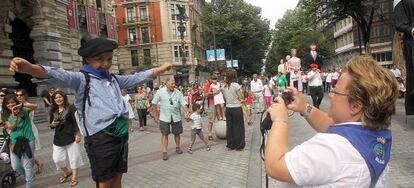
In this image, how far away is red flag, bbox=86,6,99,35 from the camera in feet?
94.4

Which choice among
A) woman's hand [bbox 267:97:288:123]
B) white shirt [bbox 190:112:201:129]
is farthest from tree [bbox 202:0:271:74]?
woman's hand [bbox 267:97:288:123]

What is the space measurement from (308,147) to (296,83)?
10453 mm

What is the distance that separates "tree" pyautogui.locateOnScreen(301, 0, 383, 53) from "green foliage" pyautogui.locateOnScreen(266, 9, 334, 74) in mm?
16722

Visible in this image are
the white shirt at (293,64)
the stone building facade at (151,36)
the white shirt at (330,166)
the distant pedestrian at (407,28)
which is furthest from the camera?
the stone building facade at (151,36)

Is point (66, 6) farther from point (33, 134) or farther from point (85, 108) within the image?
point (85, 108)

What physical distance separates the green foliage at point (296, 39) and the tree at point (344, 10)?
16722mm

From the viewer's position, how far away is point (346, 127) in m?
1.96

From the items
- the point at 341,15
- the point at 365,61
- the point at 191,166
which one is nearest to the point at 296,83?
the point at 191,166

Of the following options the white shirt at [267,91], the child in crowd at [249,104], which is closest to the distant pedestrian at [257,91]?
the white shirt at [267,91]

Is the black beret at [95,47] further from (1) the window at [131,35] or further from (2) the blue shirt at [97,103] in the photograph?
(1) the window at [131,35]

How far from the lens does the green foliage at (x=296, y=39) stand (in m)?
59.6

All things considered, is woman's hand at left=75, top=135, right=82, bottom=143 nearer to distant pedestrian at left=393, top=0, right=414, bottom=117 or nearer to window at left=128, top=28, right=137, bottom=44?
distant pedestrian at left=393, top=0, right=414, bottom=117

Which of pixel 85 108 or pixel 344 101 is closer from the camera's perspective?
pixel 344 101

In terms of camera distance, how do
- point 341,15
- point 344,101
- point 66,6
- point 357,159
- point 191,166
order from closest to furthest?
point 357,159 < point 344,101 < point 191,166 < point 66,6 < point 341,15
